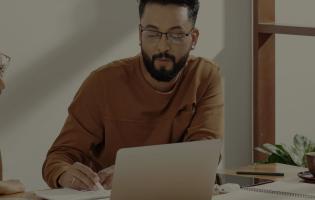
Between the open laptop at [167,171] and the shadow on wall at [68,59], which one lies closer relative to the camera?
the open laptop at [167,171]

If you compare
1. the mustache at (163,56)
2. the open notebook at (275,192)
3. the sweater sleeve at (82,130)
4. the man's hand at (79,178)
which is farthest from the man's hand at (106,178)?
the mustache at (163,56)

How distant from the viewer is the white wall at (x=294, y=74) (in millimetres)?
5180

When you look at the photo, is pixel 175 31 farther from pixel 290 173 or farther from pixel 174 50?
pixel 290 173

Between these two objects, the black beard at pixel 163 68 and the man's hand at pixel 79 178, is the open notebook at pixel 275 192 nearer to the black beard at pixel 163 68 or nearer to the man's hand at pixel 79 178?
the man's hand at pixel 79 178

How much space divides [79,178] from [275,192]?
0.59 meters

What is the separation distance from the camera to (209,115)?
9.11 ft

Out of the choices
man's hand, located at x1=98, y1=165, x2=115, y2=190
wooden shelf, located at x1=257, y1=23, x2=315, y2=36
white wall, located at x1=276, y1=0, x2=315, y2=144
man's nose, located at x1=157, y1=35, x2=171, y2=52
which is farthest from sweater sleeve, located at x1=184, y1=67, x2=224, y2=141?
white wall, located at x1=276, y1=0, x2=315, y2=144

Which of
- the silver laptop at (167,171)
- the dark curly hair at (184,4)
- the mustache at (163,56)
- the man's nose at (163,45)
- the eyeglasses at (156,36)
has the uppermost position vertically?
the dark curly hair at (184,4)

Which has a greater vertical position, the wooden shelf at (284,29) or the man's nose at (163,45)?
the wooden shelf at (284,29)

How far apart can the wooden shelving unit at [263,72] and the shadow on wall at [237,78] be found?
6 centimetres

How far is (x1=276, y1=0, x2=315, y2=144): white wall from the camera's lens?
5180mm

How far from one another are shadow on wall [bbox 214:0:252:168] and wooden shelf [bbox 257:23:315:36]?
132mm

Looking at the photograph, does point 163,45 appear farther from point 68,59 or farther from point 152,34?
point 68,59

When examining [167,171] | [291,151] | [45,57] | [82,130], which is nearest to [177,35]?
[82,130]
